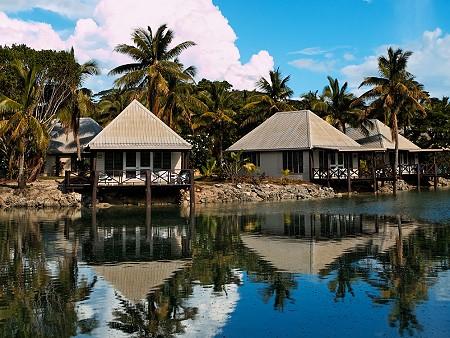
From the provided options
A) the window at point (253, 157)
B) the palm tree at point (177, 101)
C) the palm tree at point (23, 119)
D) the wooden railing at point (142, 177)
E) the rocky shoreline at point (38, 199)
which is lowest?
the rocky shoreline at point (38, 199)

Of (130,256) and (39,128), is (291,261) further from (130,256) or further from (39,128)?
(39,128)

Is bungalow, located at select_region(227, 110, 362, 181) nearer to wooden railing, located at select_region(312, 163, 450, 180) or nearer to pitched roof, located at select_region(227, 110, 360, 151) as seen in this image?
pitched roof, located at select_region(227, 110, 360, 151)

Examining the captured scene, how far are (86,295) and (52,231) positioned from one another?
11.1m

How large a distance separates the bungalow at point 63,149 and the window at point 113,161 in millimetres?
10682

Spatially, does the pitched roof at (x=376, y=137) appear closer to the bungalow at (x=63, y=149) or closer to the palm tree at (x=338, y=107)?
the palm tree at (x=338, y=107)

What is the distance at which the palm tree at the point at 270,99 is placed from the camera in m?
54.5

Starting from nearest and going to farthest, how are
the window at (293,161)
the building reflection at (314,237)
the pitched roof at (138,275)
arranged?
the pitched roof at (138,275) < the building reflection at (314,237) < the window at (293,161)

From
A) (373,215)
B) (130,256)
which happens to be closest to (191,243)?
(130,256)

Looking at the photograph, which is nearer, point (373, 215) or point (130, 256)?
point (130, 256)

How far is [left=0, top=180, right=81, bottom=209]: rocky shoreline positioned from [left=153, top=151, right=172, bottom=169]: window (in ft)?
16.9

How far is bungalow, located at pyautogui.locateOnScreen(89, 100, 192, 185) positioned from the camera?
33844 mm

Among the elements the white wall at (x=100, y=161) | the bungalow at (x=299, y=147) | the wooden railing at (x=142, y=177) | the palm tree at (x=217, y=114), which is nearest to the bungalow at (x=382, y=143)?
the bungalow at (x=299, y=147)

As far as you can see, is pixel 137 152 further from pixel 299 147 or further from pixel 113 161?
pixel 299 147

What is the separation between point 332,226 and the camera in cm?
2233
